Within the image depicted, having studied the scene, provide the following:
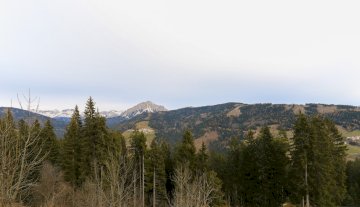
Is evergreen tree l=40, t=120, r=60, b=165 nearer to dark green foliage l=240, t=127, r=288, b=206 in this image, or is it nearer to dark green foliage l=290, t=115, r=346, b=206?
dark green foliage l=240, t=127, r=288, b=206

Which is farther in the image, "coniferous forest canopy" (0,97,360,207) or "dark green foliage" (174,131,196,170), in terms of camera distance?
"dark green foliage" (174,131,196,170)

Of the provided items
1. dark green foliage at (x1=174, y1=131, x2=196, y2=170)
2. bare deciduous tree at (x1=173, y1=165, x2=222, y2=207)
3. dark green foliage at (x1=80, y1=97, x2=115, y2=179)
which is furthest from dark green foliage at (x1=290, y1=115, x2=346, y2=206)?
dark green foliage at (x1=80, y1=97, x2=115, y2=179)

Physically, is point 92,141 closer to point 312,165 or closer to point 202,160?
point 202,160

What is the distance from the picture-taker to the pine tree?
49.6m

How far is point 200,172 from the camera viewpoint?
5044 cm

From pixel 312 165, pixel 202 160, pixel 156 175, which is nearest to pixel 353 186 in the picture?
pixel 312 165

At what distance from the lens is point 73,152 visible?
169 ft

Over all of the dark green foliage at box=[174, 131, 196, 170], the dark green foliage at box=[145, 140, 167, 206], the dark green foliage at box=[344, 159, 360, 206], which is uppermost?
the dark green foliage at box=[174, 131, 196, 170]

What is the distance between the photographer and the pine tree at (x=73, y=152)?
163 feet

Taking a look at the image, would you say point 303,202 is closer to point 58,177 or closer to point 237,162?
point 237,162

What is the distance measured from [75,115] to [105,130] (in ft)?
25.4

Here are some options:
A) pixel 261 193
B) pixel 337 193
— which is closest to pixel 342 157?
pixel 337 193

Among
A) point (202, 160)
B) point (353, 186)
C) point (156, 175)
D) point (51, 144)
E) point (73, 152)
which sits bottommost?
point (353, 186)

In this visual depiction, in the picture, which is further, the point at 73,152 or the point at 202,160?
the point at 202,160
